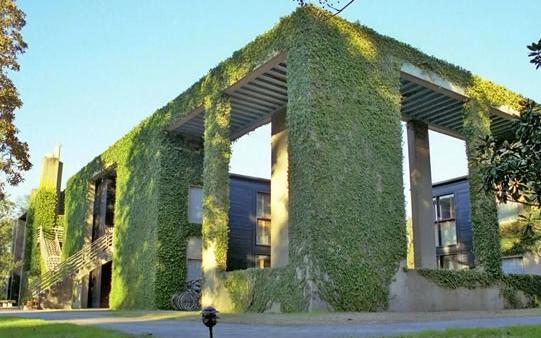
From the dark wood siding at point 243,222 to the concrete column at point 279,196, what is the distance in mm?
5344

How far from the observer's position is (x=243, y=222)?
23172 millimetres

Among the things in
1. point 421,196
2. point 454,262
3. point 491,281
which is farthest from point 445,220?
point 491,281

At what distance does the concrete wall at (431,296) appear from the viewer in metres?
13.4

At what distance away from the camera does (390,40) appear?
1501 centimetres

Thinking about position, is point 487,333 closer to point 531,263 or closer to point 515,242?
point 531,263

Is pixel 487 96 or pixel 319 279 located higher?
pixel 487 96

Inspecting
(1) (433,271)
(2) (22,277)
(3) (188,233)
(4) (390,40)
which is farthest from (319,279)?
(2) (22,277)

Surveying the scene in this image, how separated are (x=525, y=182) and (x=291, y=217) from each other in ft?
25.2

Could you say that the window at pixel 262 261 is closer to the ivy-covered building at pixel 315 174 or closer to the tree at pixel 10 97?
the ivy-covered building at pixel 315 174

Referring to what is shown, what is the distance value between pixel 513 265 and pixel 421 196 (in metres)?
5.46

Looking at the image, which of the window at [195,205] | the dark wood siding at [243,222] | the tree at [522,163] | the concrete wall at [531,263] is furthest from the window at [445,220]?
the tree at [522,163]

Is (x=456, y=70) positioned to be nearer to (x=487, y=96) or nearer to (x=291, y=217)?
(x=487, y=96)

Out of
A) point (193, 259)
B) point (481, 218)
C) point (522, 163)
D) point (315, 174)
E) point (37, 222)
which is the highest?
point (37, 222)

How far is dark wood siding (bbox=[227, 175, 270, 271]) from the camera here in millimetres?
22891
